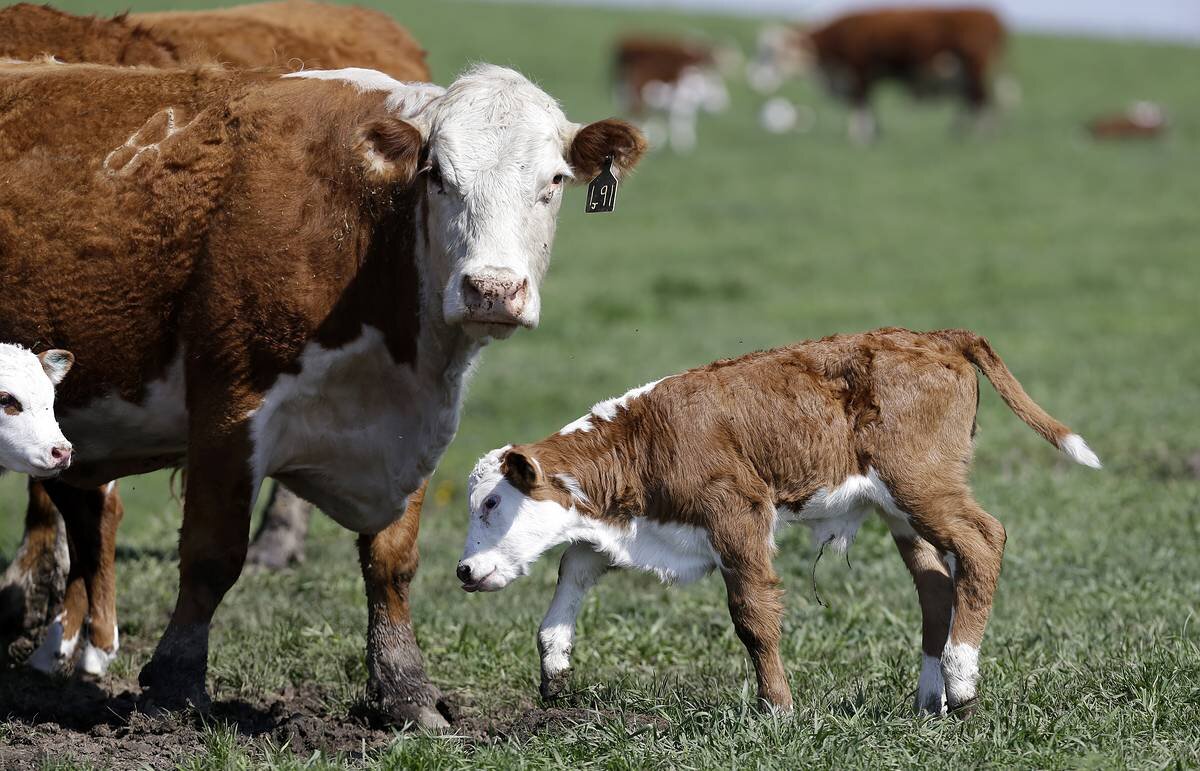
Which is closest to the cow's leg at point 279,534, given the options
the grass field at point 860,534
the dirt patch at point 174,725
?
the grass field at point 860,534

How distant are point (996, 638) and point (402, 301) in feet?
9.72

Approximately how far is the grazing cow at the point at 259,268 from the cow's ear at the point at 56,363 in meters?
0.28

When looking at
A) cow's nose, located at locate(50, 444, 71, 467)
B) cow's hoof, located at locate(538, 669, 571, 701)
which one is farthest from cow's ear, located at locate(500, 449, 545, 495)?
cow's nose, located at locate(50, 444, 71, 467)

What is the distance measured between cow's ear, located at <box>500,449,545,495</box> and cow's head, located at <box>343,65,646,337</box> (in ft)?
1.44

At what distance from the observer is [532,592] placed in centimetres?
830

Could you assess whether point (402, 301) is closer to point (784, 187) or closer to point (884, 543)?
point (884, 543)

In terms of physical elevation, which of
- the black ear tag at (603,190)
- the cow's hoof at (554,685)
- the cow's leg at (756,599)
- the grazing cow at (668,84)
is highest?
the black ear tag at (603,190)

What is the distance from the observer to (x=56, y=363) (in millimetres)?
5809

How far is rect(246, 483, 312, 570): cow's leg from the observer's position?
29.7ft

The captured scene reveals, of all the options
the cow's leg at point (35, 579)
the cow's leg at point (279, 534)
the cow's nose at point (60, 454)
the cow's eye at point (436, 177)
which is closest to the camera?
the cow's nose at point (60, 454)

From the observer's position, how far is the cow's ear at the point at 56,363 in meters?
5.80

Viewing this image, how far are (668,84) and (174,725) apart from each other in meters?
33.1

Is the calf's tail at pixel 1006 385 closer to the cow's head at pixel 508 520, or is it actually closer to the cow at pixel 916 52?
the cow's head at pixel 508 520

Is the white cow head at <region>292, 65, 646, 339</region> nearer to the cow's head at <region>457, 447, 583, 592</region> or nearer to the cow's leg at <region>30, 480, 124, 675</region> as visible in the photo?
the cow's head at <region>457, 447, 583, 592</region>
